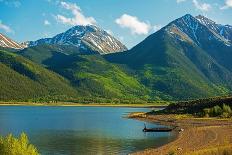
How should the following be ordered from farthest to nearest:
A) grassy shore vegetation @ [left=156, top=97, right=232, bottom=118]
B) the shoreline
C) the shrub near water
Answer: grassy shore vegetation @ [left=156, top=97, right=232, bottom=118], the shoreline, the shrub near water

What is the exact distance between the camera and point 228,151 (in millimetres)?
37625

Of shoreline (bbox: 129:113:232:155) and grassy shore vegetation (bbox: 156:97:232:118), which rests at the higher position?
grassy shore vegetation (bbox: 156:97:232:118)

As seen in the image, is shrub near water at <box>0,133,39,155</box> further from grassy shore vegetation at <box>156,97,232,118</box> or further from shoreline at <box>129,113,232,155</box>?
grassy shore vegetation at <box>156,97,232,118</box>

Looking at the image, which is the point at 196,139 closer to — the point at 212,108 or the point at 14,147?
the point at 14,147

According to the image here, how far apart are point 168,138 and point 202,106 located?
3140 inches

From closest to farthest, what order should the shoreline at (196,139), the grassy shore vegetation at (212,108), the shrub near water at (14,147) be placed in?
the shrub near water at (14,147) < the shoreline at (196,139) < the grassy shore vegetation at (212,108)

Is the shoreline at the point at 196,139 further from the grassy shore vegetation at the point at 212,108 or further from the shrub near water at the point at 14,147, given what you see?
the shrub near water at the point at 14,147

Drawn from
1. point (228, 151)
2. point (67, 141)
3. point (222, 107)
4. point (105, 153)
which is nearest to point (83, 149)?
point (105, 153)

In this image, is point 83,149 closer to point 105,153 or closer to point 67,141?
point 105,153

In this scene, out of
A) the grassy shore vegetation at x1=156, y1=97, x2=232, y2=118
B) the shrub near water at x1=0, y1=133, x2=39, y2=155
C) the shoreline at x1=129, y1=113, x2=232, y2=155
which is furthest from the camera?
the grassy shore vegetation at x1=156, y1=97, x2=232, y2=118

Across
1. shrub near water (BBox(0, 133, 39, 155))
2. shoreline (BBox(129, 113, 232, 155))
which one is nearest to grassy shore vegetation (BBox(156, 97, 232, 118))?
shoreline (BBox(129, 113, 232, 155))

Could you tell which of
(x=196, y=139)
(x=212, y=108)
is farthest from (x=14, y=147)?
(x=212, y=108)

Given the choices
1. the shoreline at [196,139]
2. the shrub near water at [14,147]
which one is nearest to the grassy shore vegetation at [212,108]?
the shoreline at [196,139]

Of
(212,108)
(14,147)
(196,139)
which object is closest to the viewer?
(14,147)
